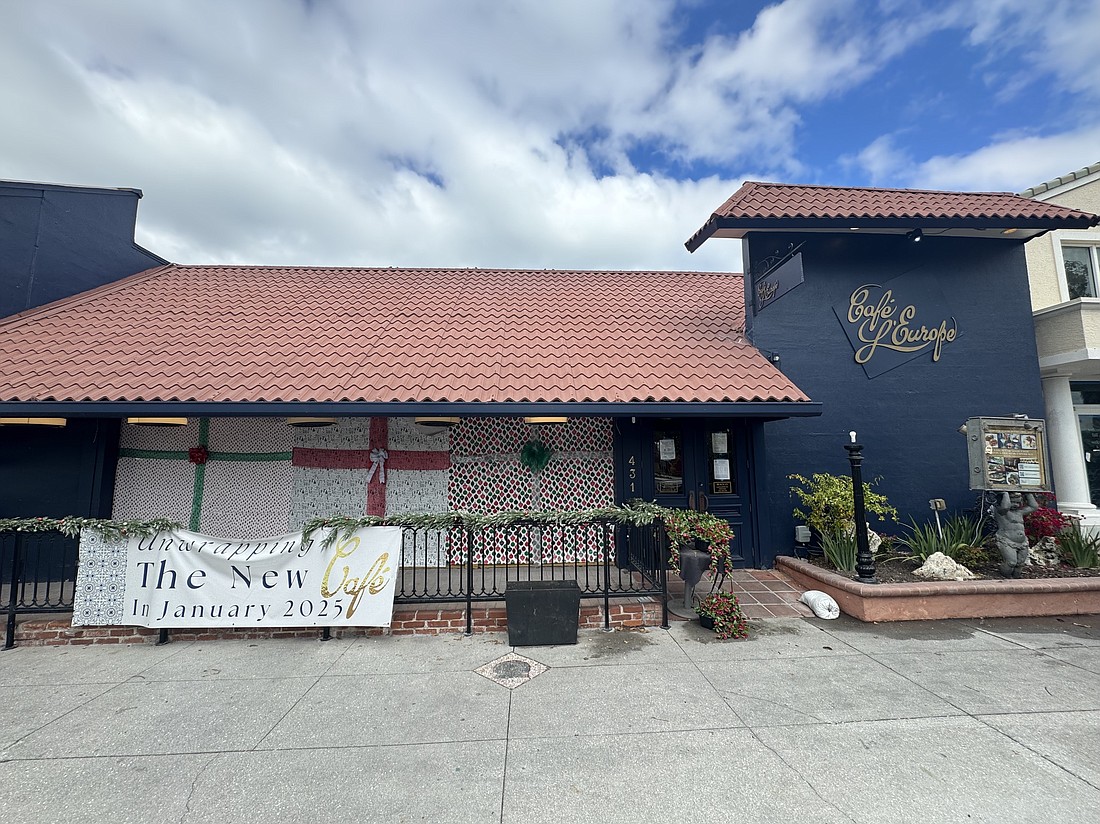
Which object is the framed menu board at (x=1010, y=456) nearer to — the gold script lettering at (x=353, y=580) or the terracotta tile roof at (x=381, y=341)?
the terracotta tile roof at (x=381, y=341)

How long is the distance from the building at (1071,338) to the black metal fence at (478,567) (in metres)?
7.51

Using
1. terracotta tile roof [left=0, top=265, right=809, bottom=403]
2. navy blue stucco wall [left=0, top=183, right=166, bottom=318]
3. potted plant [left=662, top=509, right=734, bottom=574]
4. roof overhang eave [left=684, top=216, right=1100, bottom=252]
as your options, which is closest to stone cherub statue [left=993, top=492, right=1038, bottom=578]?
Result: terracotta tile roof [left=0, top=265, right=809, bottom=403]

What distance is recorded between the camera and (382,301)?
9.05m

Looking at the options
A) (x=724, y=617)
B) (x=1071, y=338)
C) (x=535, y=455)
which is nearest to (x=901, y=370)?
(x=1071, y=338)

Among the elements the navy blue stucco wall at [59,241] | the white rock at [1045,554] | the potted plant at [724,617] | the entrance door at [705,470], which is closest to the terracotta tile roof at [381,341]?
the navy blue stucco wall at [59,241]

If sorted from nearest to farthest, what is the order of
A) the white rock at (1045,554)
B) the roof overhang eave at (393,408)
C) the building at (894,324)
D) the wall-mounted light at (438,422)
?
the roof overhang eave at (393,408), the white rock at (1045,554), the wall-mounted light at (438,422), the building at (894,324)

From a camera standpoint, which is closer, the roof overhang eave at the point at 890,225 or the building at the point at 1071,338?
the roof overhang eave at the point at 890,225

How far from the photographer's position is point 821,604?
5.58 m

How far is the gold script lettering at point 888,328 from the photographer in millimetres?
7742

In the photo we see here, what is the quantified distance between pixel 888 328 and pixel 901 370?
0.71 metres

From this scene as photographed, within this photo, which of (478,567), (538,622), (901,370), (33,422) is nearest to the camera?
(538,622)

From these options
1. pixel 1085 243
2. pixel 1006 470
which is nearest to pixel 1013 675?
pixel 1006 470

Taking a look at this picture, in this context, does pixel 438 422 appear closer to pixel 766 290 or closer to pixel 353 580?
pixel 353 580

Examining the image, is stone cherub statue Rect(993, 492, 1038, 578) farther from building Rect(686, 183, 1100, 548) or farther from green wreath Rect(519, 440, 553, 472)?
green wreath Rect(519, 440, 553, 472)
